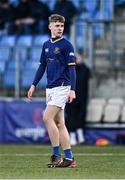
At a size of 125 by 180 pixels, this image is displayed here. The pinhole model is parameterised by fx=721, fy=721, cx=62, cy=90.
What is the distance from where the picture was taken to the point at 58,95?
36.1 ft

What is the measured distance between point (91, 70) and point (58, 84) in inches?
408

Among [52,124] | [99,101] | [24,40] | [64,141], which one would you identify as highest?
[24,40]

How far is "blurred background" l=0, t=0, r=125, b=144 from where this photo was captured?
66.3ft

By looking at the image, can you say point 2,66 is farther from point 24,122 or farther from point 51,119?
point 51,119

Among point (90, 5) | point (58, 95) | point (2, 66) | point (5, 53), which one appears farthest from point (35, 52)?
point (58, 95)

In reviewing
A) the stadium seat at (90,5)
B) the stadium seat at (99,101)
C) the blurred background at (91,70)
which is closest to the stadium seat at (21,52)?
the blurred background at (91,70)

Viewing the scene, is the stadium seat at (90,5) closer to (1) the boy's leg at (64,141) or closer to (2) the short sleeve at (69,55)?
(2) the short sleeve at (69,55)

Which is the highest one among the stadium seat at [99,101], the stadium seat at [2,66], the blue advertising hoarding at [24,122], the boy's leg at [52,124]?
the stadium seat at [2,66]

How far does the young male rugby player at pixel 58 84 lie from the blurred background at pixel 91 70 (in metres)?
8.57

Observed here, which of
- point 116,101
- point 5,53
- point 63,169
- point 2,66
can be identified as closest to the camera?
point 63,169

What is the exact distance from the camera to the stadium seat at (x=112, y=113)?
20188mm

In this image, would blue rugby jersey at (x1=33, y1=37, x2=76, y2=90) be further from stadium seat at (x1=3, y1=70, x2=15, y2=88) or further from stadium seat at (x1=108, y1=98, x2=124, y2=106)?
stadium seat at (x1=3, y1=70, x2=15, y2=88)

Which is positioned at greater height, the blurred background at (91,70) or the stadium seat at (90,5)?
the stadium seat at (90,5)

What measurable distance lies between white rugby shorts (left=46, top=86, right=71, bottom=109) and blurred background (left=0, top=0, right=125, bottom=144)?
8644 millimetres
